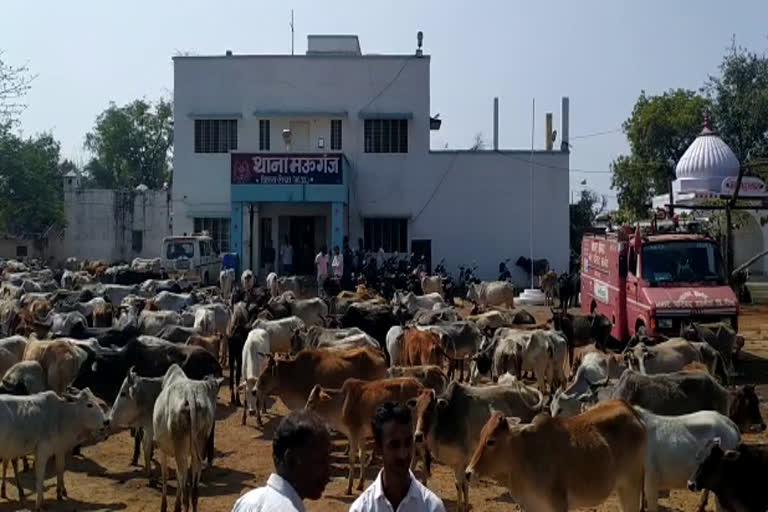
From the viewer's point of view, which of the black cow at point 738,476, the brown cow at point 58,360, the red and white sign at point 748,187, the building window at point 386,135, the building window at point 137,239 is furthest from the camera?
the building window at point 137,239

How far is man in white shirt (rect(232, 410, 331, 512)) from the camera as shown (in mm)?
3396

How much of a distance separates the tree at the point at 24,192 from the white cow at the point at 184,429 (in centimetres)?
3509

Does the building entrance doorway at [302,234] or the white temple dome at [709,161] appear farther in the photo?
the building entrance doorway at [302,234]

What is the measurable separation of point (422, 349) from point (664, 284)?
191 inches

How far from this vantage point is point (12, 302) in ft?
67.2

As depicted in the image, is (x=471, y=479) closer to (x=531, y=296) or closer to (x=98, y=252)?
(x=531, y=296)

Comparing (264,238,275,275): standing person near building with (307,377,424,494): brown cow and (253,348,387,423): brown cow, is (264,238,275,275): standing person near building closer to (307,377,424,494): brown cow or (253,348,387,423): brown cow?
(253,348,387,423): brown cow

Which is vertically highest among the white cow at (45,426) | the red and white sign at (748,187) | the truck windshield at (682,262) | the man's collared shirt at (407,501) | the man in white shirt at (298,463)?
the red and white sign at (748,187)

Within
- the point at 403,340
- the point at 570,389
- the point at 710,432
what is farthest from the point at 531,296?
the point at 710,432

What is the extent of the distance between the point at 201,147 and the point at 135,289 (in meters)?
14.9

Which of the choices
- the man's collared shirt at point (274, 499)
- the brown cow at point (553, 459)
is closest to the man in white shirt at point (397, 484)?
the man's collared shirt at point (274, 499)

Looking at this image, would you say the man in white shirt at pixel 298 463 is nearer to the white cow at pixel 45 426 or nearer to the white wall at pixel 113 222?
the white cow at pixel 45 426

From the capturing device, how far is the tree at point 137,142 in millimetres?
72562

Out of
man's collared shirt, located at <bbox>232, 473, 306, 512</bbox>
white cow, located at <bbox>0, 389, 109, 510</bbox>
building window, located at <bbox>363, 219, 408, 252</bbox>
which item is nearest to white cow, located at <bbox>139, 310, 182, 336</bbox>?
white cow, located at <bbox>0, 389, 109, 510</bbox>
